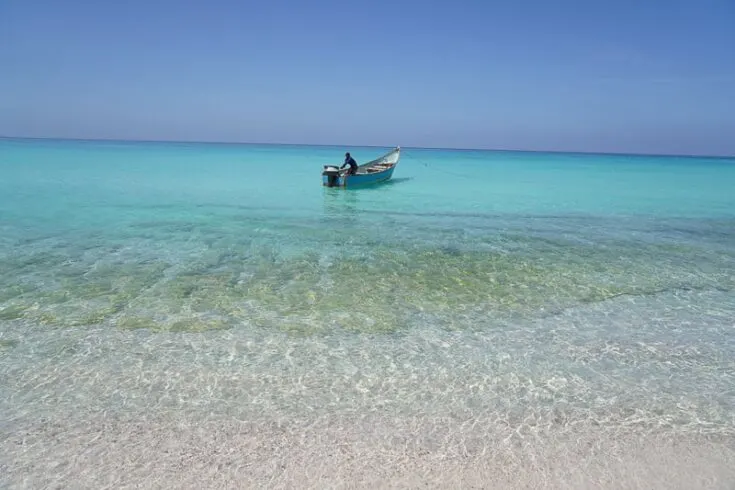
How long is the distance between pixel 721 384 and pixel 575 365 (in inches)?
56.9

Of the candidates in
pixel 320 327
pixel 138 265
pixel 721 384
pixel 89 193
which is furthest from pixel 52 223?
pixel 721 384

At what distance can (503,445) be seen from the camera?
413 centimetres

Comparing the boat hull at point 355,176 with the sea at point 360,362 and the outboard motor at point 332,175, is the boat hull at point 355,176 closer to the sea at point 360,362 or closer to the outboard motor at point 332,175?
the outboard motor at point 332,175

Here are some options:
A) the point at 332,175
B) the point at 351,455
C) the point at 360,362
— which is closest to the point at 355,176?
the point at 332,175

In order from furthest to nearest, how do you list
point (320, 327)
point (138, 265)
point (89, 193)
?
point (89, 193) < point (138, 265) < point (320, 327)

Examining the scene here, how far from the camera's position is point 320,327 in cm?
656

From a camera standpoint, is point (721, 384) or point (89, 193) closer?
point (721, 384)

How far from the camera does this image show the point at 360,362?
5.61m

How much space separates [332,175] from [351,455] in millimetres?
20004

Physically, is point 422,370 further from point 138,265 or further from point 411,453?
point 138,265

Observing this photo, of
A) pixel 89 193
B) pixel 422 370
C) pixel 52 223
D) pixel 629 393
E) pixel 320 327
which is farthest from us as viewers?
pixel 89 193

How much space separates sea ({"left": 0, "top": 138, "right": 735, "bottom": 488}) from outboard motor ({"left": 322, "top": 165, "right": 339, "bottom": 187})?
37.1 feet

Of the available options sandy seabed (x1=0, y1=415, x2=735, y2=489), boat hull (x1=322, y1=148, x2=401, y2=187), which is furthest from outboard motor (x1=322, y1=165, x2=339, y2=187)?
sandy seabed (x1=0, y1=415, x2=735, y2=489)

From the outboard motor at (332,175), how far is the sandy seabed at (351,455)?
1944 centimetres
